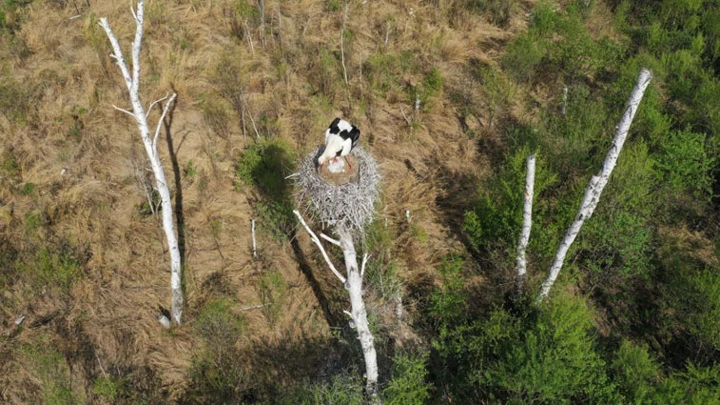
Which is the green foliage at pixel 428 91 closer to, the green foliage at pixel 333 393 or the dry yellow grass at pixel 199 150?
the dry yellow grass at pixel 199 150

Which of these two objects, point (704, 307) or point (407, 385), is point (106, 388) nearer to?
point (407, 385)

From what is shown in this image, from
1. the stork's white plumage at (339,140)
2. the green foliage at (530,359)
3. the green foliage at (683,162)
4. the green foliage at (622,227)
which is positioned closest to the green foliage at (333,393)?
the green foliage at (530,359)

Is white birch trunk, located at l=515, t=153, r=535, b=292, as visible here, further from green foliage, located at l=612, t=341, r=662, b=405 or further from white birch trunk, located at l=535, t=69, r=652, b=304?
green foliage, located at l=612, t=341, r=662, b=405

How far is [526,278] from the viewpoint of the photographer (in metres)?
8.59

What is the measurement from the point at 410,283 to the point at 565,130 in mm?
5050

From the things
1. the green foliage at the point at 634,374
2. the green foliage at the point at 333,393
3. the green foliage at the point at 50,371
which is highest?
the green foliage at the point at 50,371

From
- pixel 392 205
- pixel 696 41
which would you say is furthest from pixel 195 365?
pixel 696 41

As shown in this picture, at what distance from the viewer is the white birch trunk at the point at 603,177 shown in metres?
5.71

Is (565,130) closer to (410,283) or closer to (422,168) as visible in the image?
(422,168)

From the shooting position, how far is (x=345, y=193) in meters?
5.80

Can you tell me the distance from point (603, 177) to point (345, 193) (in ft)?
11.5

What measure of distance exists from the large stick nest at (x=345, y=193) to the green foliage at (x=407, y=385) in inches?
98.3

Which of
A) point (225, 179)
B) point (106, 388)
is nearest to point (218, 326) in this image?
point (106, 388)

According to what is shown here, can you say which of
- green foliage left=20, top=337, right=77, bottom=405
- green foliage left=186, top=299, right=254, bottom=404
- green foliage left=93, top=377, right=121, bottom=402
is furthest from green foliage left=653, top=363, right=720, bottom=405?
green foliage left=20, top=337, right=77, bottom=405
